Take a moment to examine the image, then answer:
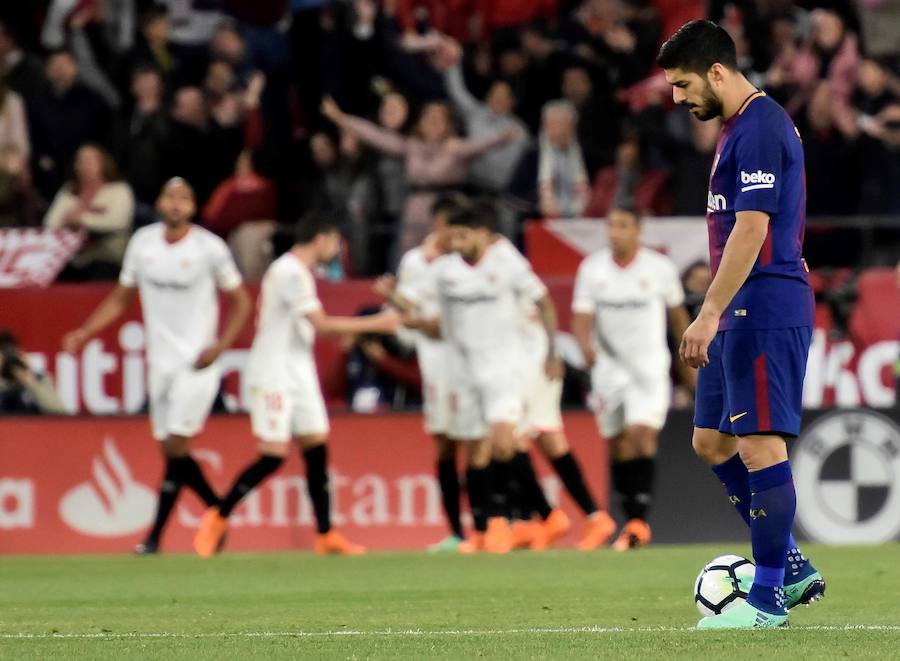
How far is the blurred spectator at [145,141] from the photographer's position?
17.0m

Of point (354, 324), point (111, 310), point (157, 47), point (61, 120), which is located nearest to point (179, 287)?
point (111, 310)

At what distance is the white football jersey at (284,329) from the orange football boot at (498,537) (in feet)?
5.10

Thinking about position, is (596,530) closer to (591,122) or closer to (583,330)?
(583,330)

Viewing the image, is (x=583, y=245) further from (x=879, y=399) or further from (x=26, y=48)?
(x=26, y=48)

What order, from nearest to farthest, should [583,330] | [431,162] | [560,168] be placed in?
1. [583,330]
2. [431,162]
3. [560,168]

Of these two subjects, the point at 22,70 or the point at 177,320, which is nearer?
the point at 177,320

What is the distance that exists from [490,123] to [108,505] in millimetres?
4458

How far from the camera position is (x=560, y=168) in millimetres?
16438

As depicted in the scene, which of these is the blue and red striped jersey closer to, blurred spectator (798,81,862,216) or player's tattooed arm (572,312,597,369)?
player's tattooed arm (572,312,597,369)

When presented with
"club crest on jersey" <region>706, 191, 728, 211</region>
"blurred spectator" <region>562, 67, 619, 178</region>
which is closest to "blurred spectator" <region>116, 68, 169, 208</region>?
"blurred spectator" <region>562, 67, 619, 178</region>

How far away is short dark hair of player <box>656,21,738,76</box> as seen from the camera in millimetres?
7258

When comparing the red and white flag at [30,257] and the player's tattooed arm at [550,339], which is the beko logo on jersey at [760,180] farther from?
the red and white flag at [30,257]

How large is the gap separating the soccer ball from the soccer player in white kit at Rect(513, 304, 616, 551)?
624cm

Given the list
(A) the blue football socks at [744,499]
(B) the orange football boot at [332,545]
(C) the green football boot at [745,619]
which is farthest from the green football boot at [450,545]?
(C) the green football boot at [745,619]
